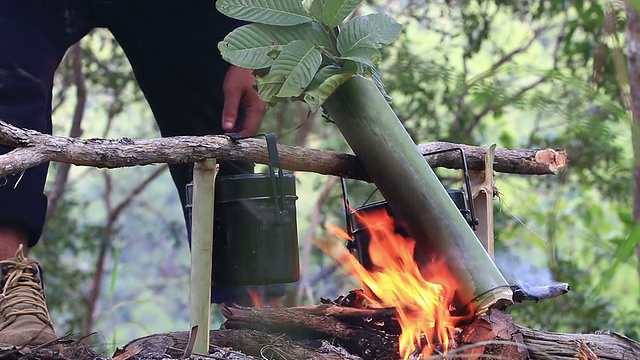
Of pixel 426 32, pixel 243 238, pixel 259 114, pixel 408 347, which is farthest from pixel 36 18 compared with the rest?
pixel 426 32

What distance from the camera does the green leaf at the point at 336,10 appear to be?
210 cm

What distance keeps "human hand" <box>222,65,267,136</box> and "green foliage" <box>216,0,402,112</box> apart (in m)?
0.45

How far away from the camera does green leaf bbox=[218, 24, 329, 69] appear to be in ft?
6.75

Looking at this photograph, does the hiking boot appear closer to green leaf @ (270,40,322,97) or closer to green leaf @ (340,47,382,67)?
green leaf @ (270,40,322,97)

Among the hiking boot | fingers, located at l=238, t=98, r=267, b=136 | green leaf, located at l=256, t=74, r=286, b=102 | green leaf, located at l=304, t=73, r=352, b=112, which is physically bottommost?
the hiking boot

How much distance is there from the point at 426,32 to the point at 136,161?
12.7 feet

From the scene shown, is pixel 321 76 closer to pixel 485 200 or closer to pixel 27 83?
pixel 485 200

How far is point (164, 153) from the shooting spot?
1.93 m

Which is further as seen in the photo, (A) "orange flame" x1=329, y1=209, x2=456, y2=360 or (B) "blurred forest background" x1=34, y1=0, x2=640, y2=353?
(B) "blurred forest background" x1=34, y1=0, x2=640, y2=353

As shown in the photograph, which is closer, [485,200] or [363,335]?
[363,335]

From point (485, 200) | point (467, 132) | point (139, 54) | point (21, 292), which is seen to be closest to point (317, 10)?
point (485, 200)

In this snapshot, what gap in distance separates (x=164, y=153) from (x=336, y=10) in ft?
1.94

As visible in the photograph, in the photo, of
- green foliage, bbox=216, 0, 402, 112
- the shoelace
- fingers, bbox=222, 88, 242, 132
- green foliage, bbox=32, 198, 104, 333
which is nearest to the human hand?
fingers, bbox=222, 88, 242, 132

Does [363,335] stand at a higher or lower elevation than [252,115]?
lower
